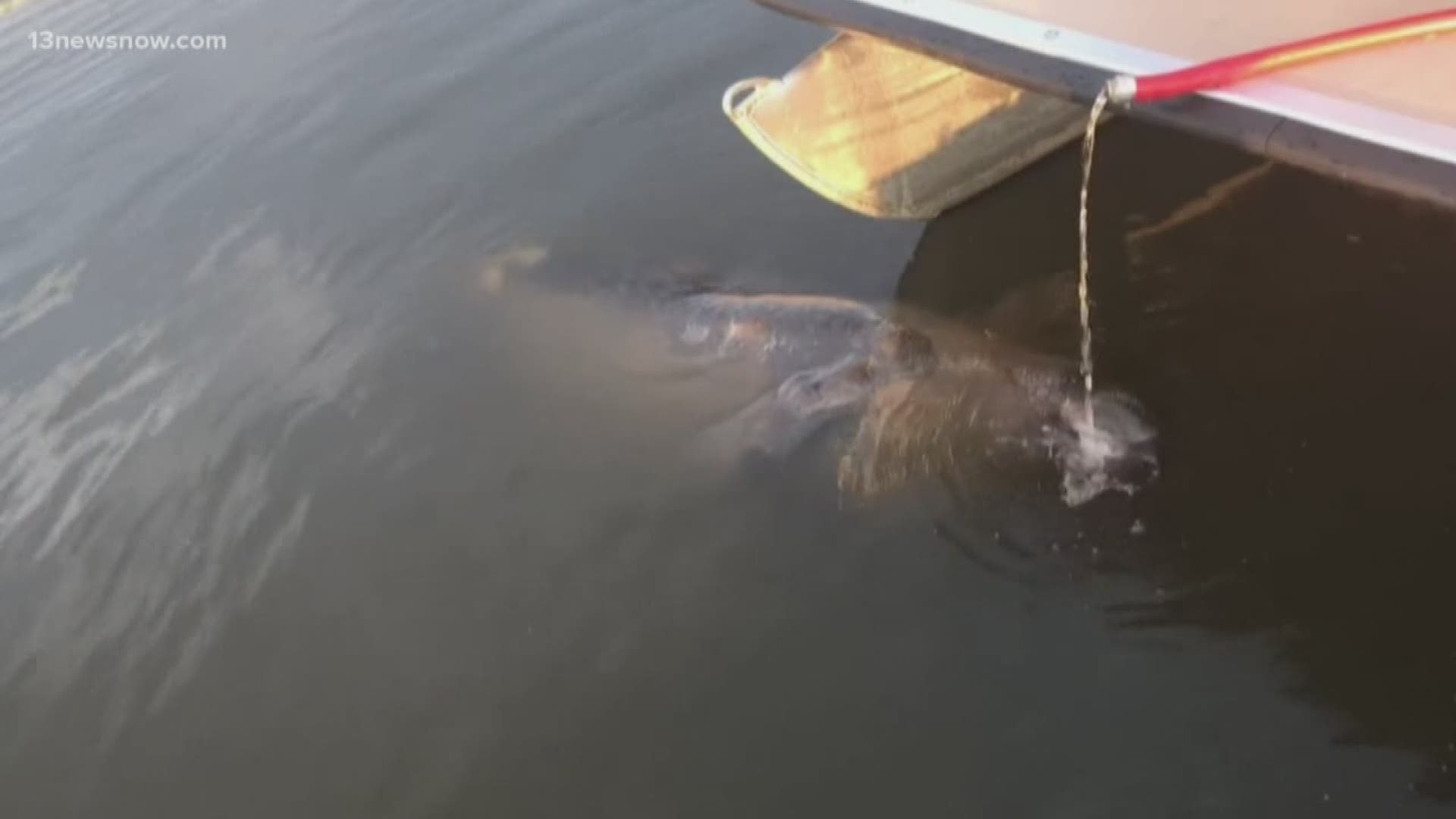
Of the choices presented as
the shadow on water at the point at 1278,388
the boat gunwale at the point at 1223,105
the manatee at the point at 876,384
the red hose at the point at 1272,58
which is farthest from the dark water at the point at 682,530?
the red hose at the point at 1272,58

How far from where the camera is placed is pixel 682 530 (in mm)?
4852

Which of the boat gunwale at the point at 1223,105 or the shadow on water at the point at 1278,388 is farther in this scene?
the shadow on water at the point at 1278,388

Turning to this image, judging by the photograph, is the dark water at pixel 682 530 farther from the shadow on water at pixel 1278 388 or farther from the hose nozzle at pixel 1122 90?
the hose nozzle at pixel 1122 90

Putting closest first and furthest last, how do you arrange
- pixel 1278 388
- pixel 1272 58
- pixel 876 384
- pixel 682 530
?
pixel 1272 58 < pixel 1278 388 < pixel 682 530 < pixel 876 384

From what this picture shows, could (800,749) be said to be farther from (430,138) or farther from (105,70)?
(105,70)

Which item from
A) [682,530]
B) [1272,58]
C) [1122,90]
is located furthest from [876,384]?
[1272,58]

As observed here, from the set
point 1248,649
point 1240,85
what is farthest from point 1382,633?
point 1240,85

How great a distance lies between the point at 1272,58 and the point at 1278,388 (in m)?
1.45

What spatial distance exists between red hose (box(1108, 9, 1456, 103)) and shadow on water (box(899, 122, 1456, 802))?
4.46 feet

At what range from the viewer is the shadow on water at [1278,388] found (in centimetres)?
373

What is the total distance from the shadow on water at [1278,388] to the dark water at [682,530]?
16 mm

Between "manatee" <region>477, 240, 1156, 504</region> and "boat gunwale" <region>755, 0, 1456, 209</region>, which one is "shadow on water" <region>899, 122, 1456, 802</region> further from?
"boat gunwale" <region>755, 0, 1456, 209</region>

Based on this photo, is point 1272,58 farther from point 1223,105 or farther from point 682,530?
point 682,530

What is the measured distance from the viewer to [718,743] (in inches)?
159
